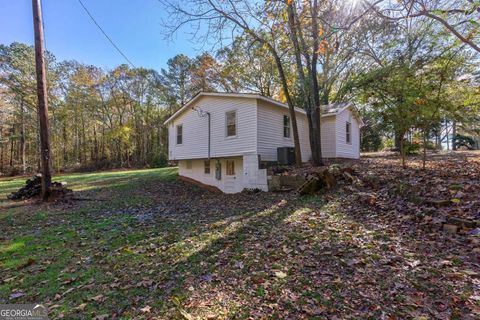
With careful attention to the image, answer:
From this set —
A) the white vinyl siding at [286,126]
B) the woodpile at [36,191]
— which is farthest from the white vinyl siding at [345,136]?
the woodpile at [36,191]

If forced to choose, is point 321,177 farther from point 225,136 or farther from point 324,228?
point 225,136

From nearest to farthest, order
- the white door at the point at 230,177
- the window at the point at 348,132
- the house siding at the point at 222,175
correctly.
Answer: the house siding at the point at 222,175, the white door at the point at 230,177, the window at the point at 348,132

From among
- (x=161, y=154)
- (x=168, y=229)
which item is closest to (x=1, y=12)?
(x=168, y=229)

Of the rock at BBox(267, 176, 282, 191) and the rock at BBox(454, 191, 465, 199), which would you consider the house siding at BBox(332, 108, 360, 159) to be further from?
the rock at BBox(454, 191, 465, 199)

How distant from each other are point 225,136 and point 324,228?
8128mm

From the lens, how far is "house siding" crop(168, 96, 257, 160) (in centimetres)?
1117

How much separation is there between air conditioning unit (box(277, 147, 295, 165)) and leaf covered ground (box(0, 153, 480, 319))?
5066 mm

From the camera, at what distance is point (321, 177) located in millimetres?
7844

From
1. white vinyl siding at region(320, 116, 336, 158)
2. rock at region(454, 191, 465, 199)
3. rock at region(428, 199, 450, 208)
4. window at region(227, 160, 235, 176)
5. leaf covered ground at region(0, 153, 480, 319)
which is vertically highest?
white vinyl siding at region(320, 116, 336, 158)

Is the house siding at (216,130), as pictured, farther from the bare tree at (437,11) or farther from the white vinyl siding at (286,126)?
the bare tree at (437,11)

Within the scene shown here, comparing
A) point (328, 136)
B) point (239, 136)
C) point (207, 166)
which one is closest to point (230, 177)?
point (207, 166)

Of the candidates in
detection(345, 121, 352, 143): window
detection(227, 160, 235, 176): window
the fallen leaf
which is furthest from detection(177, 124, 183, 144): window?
the fallen leaf

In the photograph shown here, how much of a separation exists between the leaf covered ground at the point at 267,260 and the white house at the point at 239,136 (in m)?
4.97

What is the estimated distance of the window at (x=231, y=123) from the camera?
11820mm
